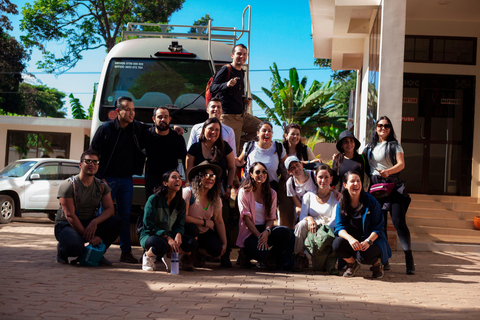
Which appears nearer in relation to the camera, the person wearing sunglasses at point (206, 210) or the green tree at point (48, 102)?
the person wearing sunglasses at point (206, 210)

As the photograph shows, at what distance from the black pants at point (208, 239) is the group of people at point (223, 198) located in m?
0.01

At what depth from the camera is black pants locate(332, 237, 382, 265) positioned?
19.7ft

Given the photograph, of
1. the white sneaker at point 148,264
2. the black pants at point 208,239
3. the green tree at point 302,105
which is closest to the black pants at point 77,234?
the white sneaker at point 148,264

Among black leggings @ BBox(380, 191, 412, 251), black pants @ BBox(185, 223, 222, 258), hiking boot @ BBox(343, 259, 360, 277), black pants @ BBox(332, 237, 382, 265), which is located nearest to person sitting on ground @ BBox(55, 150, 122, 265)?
black pants @ BBox(185, 223, 222, 258)

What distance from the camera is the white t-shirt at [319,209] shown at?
21.7 ft

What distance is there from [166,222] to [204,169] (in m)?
0.80

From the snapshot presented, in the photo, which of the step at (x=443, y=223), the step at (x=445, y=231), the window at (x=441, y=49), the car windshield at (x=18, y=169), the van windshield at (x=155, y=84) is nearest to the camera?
the van windshield at (x=155, y=84)

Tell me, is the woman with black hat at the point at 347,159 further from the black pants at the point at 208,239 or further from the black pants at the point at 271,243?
the black pants at the point at 208,239

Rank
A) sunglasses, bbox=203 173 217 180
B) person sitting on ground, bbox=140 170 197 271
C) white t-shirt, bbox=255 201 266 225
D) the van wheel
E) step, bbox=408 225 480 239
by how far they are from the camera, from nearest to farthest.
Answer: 1. person sitting on ground, bbox=140 170 197 271
2. sunglasses, bbox=203 173 217 180
3. white t-shirt, bbox=255 201 266 225
4. step, bbox=408 225 480 239
5. the van wheel

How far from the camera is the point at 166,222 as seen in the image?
6219 mm

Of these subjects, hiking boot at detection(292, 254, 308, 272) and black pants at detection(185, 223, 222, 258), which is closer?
black pants at detection(185, 223, 222, 258)

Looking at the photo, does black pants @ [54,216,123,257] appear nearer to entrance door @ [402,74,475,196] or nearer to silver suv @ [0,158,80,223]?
silver suv @ [0,158,80,223]

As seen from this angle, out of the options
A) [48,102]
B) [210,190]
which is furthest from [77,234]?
[48,102]

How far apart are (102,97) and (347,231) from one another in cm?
454
